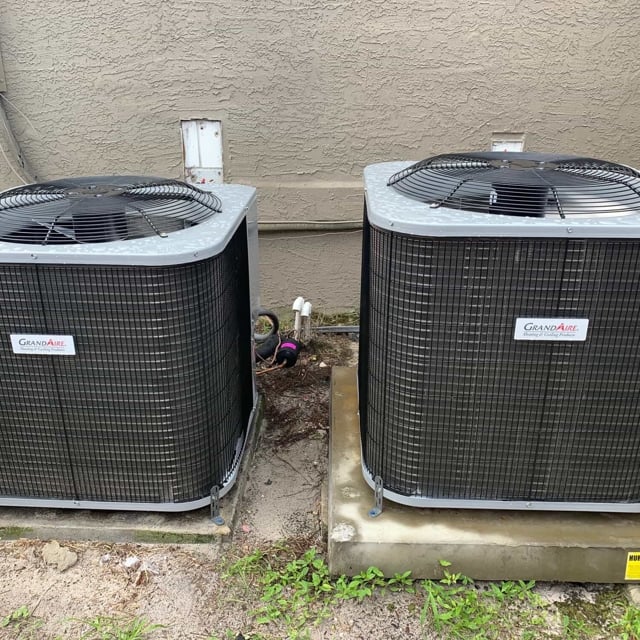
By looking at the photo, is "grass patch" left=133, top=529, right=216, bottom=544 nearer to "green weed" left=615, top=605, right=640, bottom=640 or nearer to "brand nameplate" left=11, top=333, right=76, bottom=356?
"brand nameplate" left=11, top=333, right=76, bottom=356

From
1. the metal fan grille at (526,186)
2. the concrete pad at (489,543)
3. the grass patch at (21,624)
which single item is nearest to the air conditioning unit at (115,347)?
the grass patch at (21,624)

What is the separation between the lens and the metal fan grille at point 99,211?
2164 mm

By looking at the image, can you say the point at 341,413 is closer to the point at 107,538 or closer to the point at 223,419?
the point at 223,419

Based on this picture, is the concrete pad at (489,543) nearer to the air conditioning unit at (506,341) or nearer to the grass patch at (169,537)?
the air conditioning unit at (506,341)

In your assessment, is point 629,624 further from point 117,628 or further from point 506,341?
point 117,628

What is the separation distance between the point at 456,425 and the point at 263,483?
1.06 m

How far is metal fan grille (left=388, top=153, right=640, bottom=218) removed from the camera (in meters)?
2.10

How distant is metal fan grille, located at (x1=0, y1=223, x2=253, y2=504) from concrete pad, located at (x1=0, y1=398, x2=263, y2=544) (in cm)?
11

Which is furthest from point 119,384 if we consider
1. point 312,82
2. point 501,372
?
point 312,82

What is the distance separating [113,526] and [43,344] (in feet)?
2.65

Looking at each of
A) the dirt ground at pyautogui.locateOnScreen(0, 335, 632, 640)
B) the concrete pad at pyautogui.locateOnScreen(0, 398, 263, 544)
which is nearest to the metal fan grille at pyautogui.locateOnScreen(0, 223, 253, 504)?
the concrete pad at pyautogui.locateOnScreen(0, 398, 263, 544)

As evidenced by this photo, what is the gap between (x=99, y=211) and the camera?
2246 mm

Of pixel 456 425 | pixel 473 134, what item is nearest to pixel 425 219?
pixel 456 425

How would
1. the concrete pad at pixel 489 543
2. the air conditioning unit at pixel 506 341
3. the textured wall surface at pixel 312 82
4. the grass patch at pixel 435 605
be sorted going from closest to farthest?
the air conditioning unit at pixel 506 341 → the grass patch at pixel 435 605 → the concrete pad at pixel 489 543 → the textured wall surface at pixel 312 82
